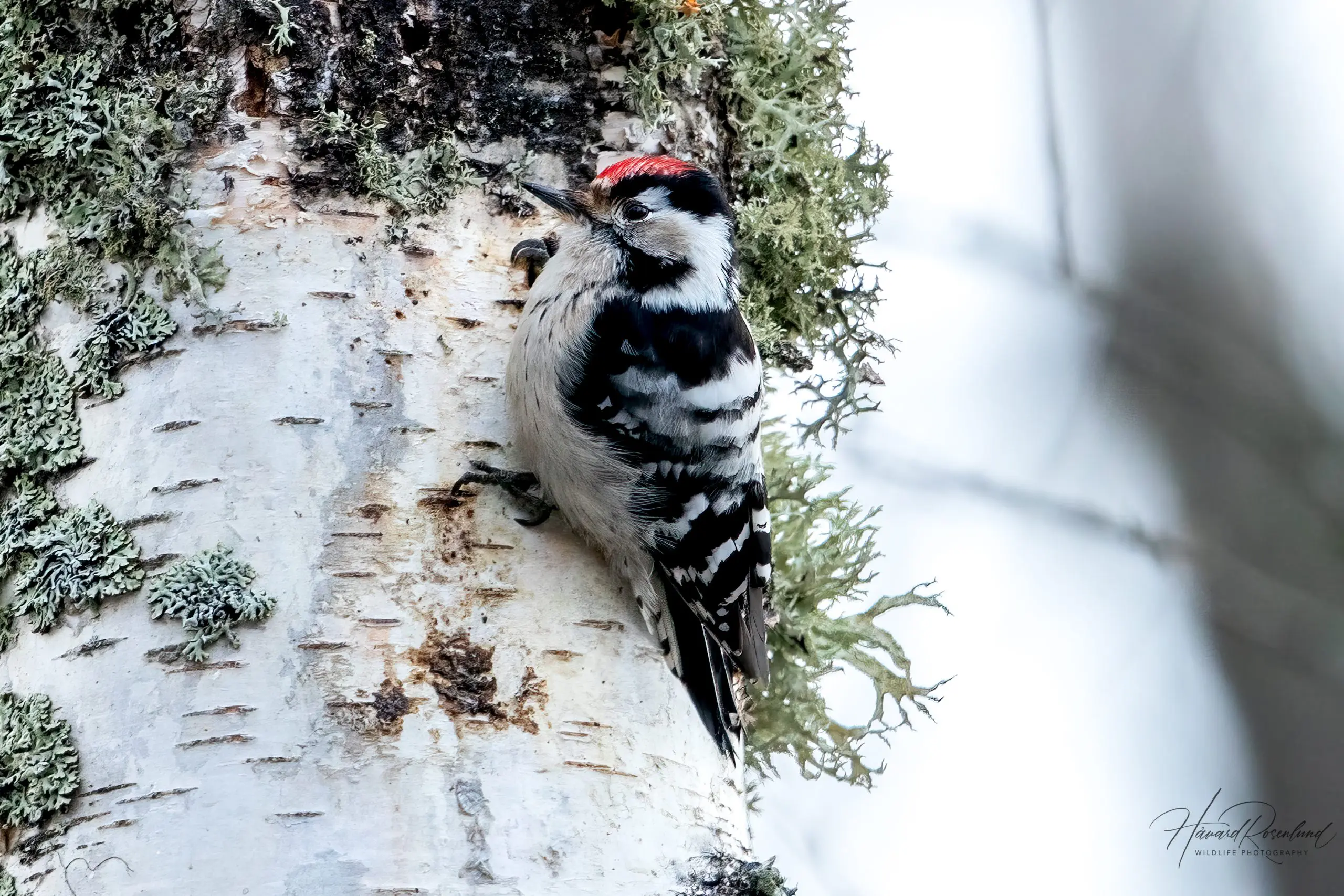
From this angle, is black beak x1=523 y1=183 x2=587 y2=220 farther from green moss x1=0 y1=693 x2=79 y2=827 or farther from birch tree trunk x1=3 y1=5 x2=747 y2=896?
green moss x1=0 y1=693 x2=79 y2=827

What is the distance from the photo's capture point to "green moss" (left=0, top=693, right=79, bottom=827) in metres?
1.59

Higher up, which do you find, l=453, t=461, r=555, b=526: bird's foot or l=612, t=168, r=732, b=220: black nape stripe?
l=612, t=168, r=732, b=220: black nape stripe

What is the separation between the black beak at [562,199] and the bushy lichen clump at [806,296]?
0.44 meters

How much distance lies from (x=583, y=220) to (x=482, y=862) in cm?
106

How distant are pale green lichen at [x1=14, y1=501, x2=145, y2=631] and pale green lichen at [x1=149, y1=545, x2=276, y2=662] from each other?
Answer: 0.06 meters

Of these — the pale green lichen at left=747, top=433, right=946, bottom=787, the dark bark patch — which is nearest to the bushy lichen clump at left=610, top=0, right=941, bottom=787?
the pale green lichen at left=747, top=433, right=946, bottom=787

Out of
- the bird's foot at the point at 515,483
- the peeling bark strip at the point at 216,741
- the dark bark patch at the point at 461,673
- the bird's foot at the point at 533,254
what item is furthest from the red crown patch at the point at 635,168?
the peeling bark strip at the point at 216,741

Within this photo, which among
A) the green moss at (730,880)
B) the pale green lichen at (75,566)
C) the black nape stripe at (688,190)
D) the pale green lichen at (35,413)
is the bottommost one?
the green moss at (730,880)

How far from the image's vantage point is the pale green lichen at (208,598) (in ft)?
5.32

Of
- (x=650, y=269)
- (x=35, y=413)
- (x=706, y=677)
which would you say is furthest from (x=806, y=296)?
(x=35, y=413)

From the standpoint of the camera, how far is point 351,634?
1.66 metres

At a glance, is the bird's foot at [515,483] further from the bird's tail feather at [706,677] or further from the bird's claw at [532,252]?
the bird's claw at [532,252]

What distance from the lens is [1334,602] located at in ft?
10.4

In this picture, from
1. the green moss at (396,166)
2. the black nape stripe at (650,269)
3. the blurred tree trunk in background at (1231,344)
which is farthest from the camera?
the blurred tree trunk in background at (1231,344)
